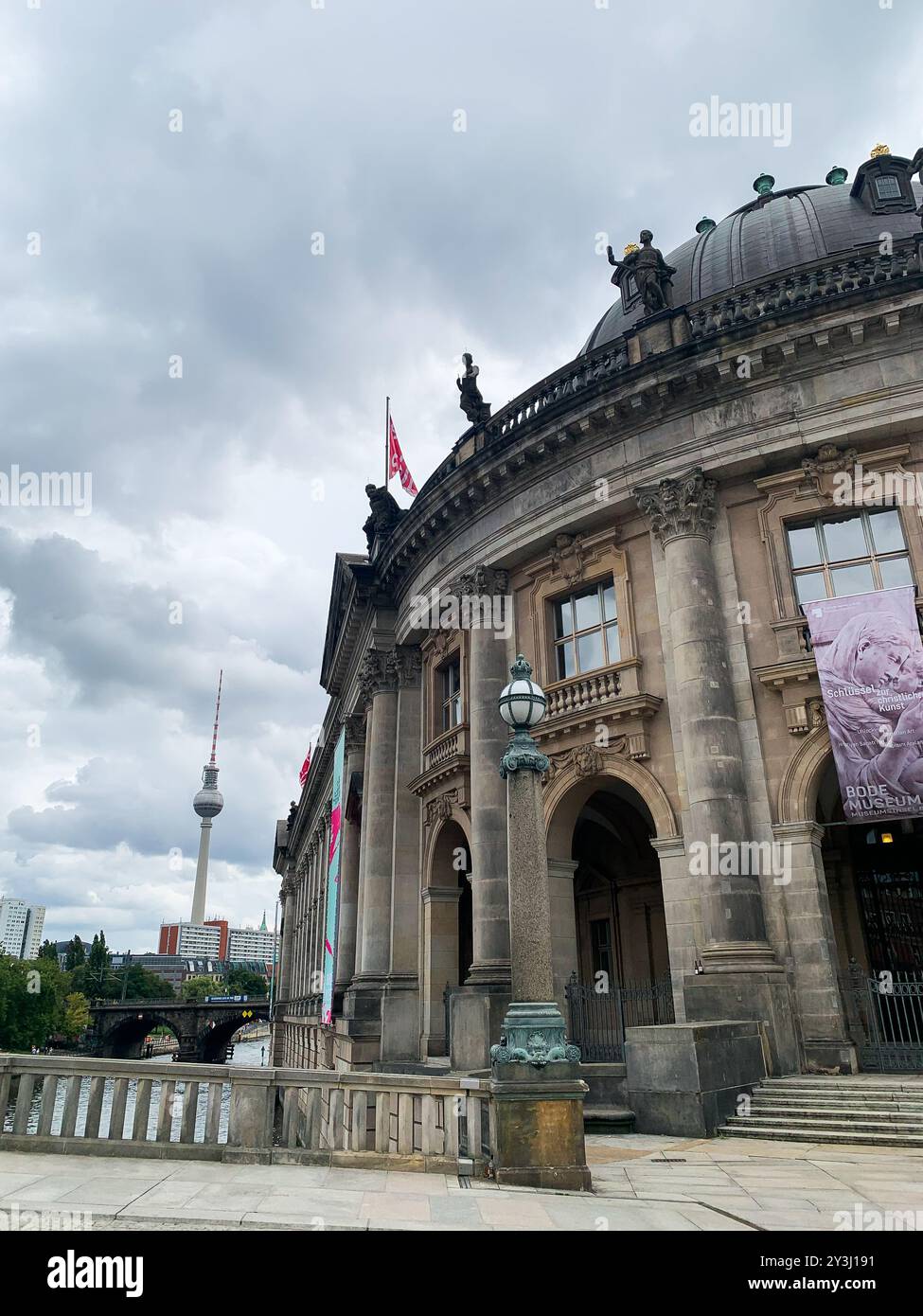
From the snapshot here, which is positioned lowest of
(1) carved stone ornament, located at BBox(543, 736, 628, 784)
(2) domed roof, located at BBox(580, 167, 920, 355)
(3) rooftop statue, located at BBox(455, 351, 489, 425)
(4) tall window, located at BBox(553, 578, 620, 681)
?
(1) carved stone ornament, located at BBox(543, 736, 628, 784)

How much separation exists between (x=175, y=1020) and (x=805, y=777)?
11291 centimetres

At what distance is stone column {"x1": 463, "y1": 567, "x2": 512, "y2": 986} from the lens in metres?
19.3

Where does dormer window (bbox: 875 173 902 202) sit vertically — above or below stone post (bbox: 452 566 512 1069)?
above

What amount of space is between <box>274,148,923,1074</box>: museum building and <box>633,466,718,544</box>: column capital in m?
0.06

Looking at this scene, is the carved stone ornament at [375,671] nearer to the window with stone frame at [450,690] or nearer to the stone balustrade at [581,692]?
the window with stone frame at [450,690]

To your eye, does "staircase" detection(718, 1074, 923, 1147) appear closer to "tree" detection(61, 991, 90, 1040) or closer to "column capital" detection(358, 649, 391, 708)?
"column capital" detection(358, 649, 391, 708)

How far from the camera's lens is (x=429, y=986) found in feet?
75.0

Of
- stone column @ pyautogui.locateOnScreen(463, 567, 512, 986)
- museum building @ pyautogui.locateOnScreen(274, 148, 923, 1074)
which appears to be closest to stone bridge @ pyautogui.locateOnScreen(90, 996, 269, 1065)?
museum building @ pyautogui.locateOnScreen(274, 148, 923, 1074)

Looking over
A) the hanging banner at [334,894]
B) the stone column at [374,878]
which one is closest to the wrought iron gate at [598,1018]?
the stone column at [374,878]

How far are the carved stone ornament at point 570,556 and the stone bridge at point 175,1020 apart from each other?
345 feet
